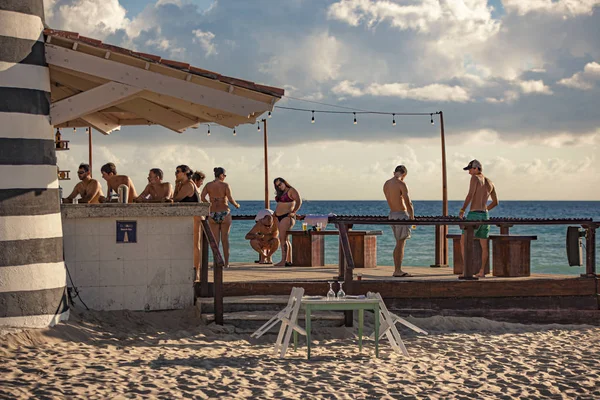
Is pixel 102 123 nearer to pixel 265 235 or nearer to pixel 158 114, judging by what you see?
pixel 158 114

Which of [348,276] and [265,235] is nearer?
[348,276]

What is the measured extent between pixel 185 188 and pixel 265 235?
3274mm

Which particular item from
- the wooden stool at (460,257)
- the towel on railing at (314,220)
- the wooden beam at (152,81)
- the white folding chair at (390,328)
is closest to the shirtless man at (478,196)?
the wooden stool at (460,257)

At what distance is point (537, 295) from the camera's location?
12250 millimetres

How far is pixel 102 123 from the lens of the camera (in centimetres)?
1295

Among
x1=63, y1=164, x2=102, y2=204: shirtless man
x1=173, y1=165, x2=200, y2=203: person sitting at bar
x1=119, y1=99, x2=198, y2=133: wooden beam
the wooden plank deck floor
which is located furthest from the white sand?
x1=119, y1=99, x2=198, y2=133: wooden beam

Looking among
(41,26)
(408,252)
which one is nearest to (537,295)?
(41,26)

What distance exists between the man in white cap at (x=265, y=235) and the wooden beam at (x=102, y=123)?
9.26 feet

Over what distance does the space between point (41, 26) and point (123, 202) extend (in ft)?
8.05

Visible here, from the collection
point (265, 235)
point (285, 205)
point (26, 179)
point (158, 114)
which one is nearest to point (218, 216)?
point (285, 205)

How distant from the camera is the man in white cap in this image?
47.7ft

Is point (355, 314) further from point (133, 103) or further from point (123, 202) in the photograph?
point (133, 103)

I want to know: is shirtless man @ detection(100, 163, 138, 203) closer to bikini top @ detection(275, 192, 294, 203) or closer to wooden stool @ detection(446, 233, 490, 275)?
bikini top @ detection(275, 192, 294, 203)

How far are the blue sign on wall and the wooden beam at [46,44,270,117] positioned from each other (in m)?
1.75
